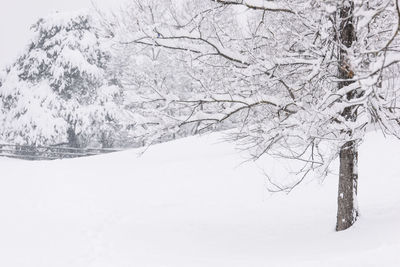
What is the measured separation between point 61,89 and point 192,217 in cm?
2047

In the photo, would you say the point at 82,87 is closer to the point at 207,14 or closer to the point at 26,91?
the point at 26,91

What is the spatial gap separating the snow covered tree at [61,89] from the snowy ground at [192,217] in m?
10.3

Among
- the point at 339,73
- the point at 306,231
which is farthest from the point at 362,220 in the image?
the point at 339,73

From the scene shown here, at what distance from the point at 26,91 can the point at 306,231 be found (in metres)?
24.2

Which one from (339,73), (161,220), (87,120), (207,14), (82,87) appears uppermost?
(82,87)

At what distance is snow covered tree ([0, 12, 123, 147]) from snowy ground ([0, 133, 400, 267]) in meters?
10.3

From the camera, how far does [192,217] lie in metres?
10.6

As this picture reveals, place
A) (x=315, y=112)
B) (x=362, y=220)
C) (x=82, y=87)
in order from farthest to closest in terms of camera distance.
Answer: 1. (x=82, y=87)
2. (x=362, y=220)
3. (x=315, y=112)

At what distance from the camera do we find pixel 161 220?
415 inches

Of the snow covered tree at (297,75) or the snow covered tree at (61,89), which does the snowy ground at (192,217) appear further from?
the snow covered tree at (61,89)

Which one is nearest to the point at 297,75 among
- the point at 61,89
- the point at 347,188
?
the point at 347,188

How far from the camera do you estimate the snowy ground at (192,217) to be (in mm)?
7234

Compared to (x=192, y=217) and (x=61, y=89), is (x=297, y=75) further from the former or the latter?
(x=61, y=89)

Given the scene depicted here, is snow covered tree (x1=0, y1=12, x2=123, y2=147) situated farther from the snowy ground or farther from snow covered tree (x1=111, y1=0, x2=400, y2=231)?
snow covered tree (x1=111, y1=0, x2=400, y2=231)
